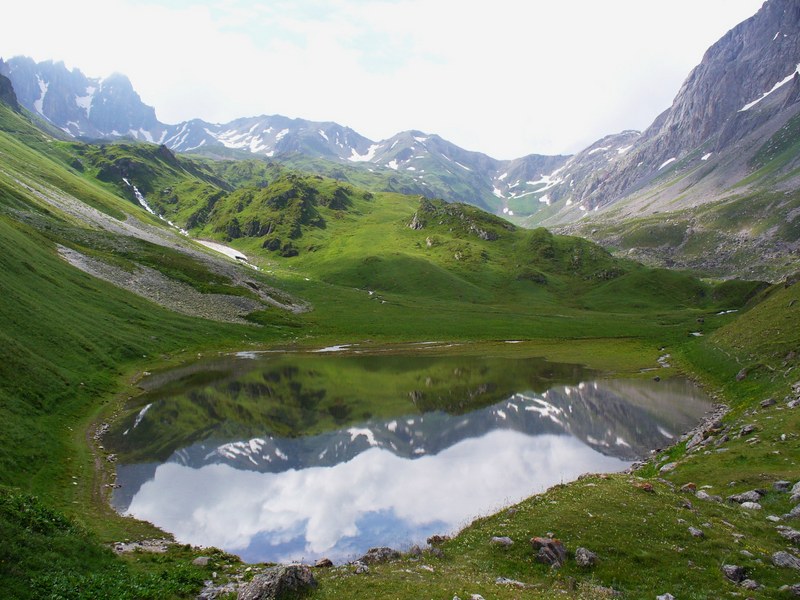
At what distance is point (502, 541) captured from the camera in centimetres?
2434

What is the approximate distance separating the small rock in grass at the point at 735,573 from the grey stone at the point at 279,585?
1696 centimetres

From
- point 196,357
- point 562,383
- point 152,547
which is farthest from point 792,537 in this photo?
point 196,357

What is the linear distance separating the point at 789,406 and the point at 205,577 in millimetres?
46800

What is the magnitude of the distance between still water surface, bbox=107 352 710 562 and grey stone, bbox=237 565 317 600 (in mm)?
9438

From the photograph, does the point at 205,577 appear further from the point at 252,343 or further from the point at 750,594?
the point at 252,343

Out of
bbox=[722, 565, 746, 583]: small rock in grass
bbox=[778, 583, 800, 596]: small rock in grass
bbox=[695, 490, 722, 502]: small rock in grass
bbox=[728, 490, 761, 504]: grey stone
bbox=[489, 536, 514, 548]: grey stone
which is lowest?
bbox=[489, 536, 514, 548]: grey stone

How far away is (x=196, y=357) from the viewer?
286ft

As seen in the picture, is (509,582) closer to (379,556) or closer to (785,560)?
(379,556)

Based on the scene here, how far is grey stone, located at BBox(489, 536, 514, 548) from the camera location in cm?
2405

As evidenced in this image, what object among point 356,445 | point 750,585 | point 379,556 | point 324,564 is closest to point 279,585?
point 324,564

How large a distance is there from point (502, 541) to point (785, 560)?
1178cm

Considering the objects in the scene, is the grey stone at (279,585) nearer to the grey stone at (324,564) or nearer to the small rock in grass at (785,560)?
the grey stone at (324,564)

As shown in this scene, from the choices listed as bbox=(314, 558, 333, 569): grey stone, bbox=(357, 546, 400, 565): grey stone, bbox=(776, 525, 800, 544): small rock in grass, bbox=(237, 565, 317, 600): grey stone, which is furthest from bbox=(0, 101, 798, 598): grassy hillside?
bbox=(314, 558, 333, 569): grey stone

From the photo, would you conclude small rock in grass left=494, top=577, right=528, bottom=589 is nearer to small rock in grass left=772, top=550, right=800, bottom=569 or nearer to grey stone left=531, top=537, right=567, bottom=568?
grey stone left=531, top=537, right=567, bottom=568
